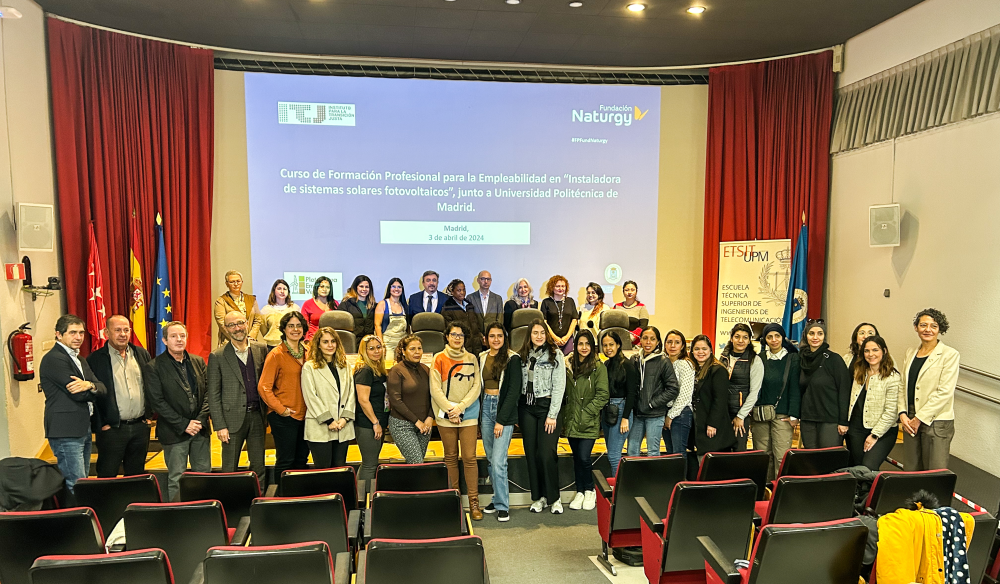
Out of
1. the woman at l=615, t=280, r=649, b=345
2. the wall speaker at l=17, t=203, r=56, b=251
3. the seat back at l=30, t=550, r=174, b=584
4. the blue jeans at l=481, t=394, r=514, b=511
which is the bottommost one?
the blue jeans at l=481, t=394, r=514, b=511

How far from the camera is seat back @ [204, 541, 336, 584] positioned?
2.16 metres

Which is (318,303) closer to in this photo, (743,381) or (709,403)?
(709,403)

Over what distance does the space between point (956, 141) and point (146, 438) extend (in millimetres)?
7243

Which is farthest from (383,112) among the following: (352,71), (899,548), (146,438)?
(899,548)

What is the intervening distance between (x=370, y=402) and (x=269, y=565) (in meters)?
2.23

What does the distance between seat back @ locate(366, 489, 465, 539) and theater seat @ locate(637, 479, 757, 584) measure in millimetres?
1014

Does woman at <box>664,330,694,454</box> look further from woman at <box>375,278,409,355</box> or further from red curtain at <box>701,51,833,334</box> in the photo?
red curtain at <box>701,51,833,334</box>

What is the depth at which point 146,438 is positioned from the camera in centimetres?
423

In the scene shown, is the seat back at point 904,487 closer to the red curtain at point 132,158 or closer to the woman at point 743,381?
the woman at point 743,381

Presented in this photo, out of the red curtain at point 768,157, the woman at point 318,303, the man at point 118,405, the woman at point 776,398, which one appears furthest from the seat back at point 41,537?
the red curtain at point 768,157

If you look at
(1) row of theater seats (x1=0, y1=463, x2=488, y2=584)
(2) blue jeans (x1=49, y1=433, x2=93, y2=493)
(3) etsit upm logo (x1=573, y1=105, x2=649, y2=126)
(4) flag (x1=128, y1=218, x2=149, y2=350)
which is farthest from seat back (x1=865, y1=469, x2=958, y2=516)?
(4) flag (x1=128, y1=218, x2=149, y2=350)

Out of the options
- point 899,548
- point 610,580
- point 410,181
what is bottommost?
point 610,580

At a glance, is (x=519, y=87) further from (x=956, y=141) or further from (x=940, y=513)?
(x=940, y=513)

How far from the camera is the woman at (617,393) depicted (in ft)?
14.9
